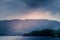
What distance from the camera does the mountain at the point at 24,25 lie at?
3459 mm

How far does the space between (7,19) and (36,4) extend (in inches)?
35.3

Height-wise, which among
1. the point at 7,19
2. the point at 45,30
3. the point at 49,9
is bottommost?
the point at 45,30

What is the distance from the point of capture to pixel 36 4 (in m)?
3.63

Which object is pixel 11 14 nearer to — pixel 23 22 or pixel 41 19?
pixel 23 22

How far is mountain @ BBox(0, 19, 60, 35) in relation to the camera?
346 cm

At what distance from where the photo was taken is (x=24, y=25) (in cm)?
366

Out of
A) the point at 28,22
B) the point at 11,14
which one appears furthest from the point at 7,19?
the point at 28,22

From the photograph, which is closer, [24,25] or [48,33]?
[48,33]

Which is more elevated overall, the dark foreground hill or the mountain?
the mountain

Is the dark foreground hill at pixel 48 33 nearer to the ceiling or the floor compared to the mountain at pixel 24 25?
nearer to the floor

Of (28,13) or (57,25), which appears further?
(28,13)

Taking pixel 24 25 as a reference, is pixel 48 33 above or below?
below

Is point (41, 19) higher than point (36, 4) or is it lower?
lower

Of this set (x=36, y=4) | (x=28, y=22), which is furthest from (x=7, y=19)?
(x=36, y=4)
